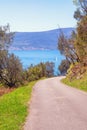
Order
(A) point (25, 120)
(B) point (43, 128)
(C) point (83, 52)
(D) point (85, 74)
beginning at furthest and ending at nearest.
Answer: (C) point (83, 52) < (D) point (85, 74) < (A) point (25, 120) < (B) point (43, 128)

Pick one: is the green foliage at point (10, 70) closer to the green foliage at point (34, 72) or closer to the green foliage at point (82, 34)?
the green foliage at point (82, 34)

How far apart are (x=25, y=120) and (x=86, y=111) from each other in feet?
12.6

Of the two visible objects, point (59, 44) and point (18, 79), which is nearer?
point (18, 79)

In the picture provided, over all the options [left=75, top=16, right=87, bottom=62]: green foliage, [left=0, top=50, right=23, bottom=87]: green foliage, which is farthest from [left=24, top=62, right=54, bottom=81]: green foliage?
[left=75, top=16, right=87, bottom=62]: green foliage

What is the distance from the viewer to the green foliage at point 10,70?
65875mm

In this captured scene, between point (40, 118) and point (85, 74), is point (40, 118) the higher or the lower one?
the higher one

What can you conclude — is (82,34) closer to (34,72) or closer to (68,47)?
(68,47)

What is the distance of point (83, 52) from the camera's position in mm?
61781

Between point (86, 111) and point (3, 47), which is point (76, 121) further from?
point (3, 47)

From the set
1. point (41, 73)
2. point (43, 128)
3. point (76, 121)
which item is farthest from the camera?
point (41, 73)

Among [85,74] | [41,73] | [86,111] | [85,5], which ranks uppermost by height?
[85,5]

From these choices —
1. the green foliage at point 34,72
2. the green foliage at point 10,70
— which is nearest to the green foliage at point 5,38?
the green foliage at point 10,70

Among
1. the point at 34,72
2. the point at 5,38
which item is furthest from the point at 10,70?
the point at 34,72

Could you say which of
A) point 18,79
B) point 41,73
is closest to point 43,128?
Answer: point 18,79
